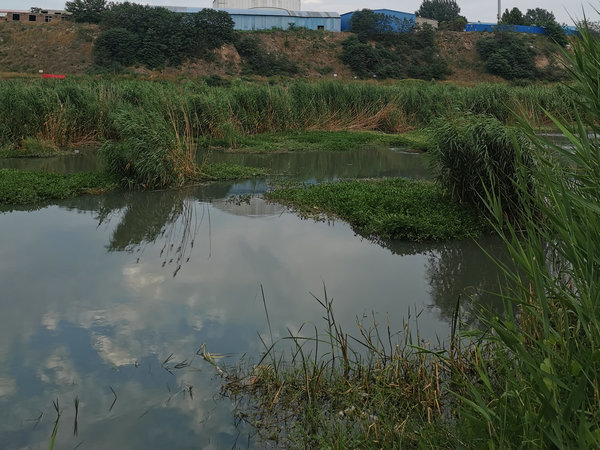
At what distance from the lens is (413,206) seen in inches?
313

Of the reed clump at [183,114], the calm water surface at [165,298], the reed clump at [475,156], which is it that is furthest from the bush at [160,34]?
the reed clump at [475,156]

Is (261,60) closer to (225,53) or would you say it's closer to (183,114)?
(225,53)

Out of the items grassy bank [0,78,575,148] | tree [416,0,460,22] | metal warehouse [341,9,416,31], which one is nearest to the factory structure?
metal warehouse [341,9,416,31]

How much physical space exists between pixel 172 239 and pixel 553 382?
587 cm

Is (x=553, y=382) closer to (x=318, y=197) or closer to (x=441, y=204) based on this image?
(x=441, y=204)

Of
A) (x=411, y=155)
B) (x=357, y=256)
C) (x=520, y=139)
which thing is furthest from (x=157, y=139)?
(x=411, y=155)

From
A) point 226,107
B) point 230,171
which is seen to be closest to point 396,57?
point 226,107

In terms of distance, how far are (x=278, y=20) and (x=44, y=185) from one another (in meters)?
54.2

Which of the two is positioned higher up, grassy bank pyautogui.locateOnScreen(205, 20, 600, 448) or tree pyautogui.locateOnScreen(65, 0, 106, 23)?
tree pyautogui.locateOnScreen(65, 0, 106, 23)

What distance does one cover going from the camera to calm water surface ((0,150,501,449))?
354cm

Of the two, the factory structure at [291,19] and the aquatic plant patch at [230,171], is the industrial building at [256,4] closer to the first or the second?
the factory structure at [291,19]

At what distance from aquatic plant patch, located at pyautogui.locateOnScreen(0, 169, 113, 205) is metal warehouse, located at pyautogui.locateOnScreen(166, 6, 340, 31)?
2022 inches

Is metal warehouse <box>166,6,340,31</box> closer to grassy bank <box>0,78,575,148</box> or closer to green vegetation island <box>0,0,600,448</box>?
grassy bank <box>0,78,575,148</box>

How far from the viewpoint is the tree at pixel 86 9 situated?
167ft
